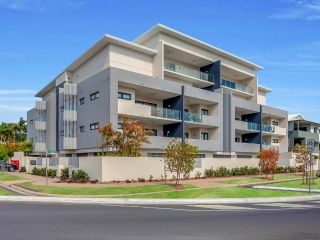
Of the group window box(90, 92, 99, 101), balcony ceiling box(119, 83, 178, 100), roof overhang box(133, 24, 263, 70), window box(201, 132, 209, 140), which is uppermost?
roof overhang box(133, 24, 263, 70)

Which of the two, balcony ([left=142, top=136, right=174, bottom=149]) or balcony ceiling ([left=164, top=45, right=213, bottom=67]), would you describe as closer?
balcony ([left=142, top=136, right=174, bottom=149])

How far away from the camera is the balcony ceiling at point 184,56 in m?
44.5

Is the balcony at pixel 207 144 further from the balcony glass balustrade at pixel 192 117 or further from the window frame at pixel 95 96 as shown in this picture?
the window frame at pixel 95 96

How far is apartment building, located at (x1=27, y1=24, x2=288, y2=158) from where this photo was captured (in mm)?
38562

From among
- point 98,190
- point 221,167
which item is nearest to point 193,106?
point 221,167

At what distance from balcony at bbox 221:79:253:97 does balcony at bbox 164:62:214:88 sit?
3.58m

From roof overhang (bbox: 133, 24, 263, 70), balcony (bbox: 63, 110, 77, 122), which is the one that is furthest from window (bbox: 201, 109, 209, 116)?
balcony (bbox: 63, 110, 77, 122)

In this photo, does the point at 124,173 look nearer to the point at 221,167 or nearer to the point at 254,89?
the point at 221,167

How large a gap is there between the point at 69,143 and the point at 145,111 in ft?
31.2

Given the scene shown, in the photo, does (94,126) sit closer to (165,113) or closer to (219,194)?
(165,113)

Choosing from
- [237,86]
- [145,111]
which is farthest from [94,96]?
[237,86]

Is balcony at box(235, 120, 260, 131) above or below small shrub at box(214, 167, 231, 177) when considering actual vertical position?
above

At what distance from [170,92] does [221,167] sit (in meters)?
9.91

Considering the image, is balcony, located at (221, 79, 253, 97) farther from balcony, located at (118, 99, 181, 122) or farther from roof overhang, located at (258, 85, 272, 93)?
balcony, located at (118, 99, 181, 122)
